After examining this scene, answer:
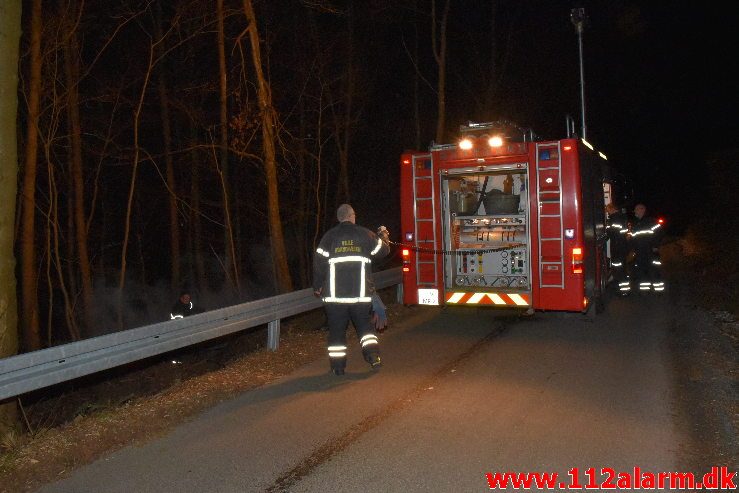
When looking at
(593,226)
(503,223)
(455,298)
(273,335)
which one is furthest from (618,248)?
(273,335)

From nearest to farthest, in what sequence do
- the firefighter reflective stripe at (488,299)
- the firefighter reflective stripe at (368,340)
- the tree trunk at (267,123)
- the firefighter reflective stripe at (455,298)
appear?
1. the firefighter reflective stripe at (368,340)
2. the firefighter reflective stripe at (488,299)
3. the firefighter reflective stripe at (455,298)
4. the tree trunk at (267,123)

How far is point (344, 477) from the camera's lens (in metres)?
4.48

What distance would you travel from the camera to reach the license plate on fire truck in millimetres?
10164

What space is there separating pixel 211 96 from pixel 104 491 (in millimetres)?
20657

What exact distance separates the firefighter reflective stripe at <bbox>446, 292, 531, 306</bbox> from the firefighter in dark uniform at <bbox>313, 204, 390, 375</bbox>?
9.58ft

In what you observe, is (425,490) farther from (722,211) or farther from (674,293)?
(722,211)

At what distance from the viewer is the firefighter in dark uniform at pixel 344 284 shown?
7.25 m

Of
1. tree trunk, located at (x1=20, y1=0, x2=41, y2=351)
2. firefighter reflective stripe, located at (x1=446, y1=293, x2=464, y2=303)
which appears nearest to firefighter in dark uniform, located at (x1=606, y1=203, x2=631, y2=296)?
firefighter reflective stripe, located at (x1=446, y1=293, x2=464, y2=303)

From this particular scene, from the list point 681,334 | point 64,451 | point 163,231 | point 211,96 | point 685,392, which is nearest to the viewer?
point 64,451

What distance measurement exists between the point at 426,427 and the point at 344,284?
2.23m

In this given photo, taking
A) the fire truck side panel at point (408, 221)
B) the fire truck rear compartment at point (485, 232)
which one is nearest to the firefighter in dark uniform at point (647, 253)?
the fire truck rear compartment at point (485, 232)

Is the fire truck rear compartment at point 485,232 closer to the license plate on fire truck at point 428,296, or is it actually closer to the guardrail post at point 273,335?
the license plate on fire truck at point 428,296

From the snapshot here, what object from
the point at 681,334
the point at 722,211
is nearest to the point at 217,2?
the point at 681,334

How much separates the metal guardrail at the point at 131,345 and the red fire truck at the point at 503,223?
2.02m
